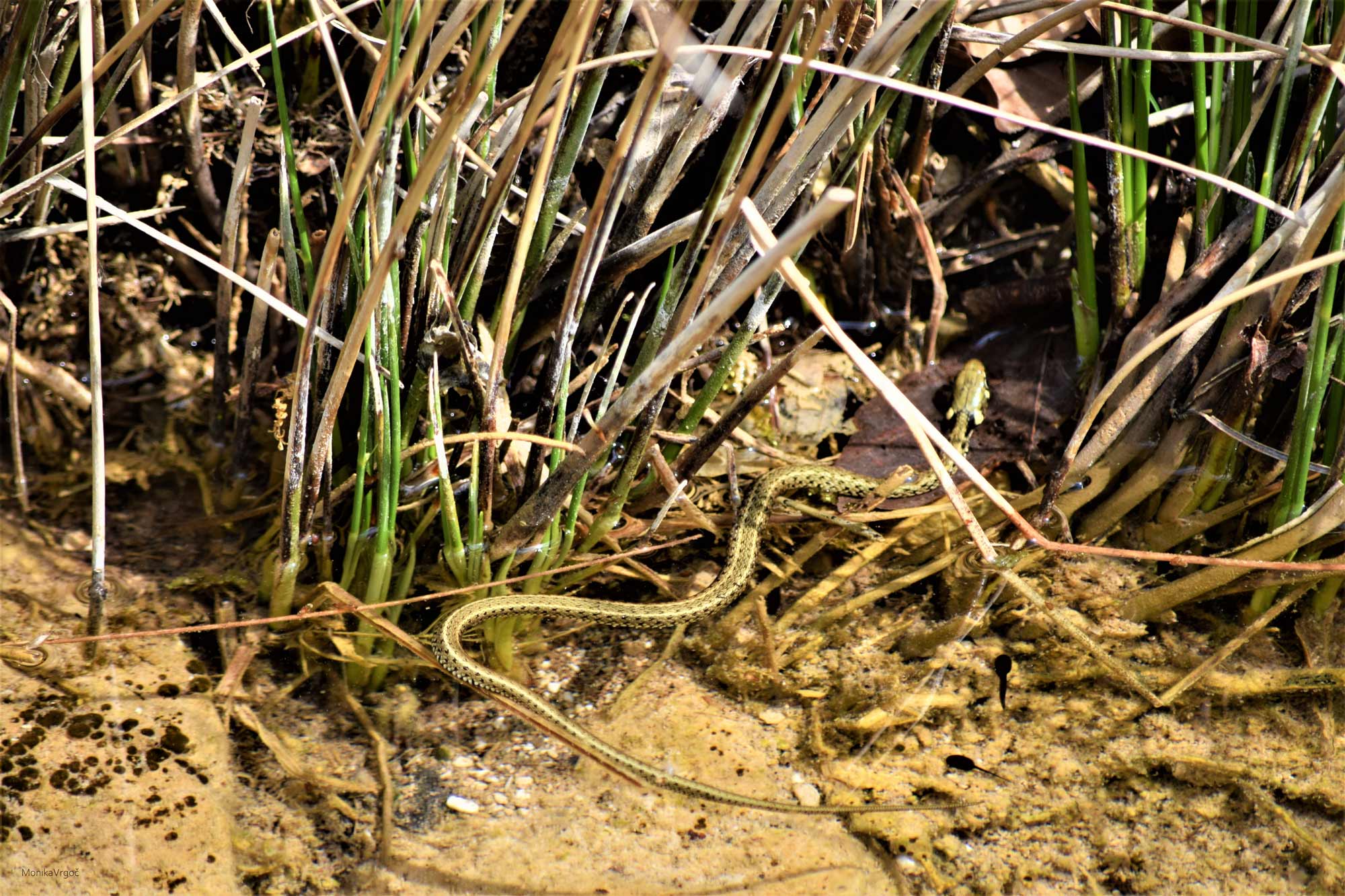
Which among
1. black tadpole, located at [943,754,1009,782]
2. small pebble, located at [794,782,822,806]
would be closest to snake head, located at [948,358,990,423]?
black tadpole, located at [943,754,1009,782]

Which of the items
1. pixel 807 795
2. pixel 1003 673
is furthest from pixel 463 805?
pixel 1003 673

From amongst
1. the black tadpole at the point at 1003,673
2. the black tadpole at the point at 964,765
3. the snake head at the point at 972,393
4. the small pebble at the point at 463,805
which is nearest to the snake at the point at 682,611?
the snake head at the point at 972,393

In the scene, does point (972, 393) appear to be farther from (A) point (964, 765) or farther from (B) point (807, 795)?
(B) point (807, 795)

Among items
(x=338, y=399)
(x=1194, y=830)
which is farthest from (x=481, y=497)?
(x=1194, y=830)

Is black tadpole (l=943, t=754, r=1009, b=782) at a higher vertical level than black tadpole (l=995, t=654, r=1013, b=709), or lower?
lower

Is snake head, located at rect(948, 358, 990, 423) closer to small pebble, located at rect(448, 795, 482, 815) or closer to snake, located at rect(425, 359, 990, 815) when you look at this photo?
snake, located at rect(425, 359, 990, 815)

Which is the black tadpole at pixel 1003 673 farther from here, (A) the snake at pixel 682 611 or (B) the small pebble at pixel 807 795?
(B) the small pebble at pixel 807 795
